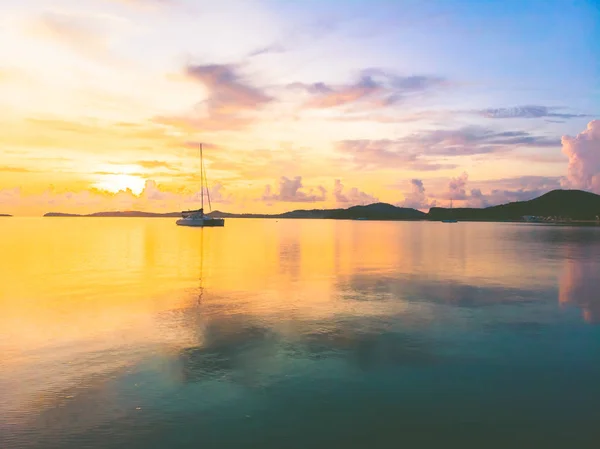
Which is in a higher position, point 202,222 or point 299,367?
point 202,222

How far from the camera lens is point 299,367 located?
14898 mm

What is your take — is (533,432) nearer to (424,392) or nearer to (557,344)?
(424,392)

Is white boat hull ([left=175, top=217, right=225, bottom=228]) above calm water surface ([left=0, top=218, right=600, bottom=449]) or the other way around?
above

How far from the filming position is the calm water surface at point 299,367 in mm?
10648

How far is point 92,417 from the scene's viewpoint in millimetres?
11211

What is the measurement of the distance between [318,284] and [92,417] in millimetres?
23429

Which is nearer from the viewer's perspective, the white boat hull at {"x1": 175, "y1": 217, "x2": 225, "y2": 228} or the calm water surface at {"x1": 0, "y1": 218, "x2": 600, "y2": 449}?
the calm water surface at {"x1": 0, "y1": 218, "x2": 600, "y2": 449}

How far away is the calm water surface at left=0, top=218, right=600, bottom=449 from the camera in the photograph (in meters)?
10.6

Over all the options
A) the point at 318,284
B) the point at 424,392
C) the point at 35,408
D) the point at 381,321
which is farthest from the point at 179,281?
the point at 424,392

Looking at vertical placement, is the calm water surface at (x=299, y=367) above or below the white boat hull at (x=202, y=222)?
below

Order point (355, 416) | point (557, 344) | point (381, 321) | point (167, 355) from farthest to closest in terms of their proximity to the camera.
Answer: point (381, 321) < point (557, 344) < point (167, 355) < point (355, 416)

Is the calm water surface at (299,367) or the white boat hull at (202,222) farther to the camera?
the white boat hull at (202,222)

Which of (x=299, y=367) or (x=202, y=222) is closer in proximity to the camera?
(x=299, y=367)

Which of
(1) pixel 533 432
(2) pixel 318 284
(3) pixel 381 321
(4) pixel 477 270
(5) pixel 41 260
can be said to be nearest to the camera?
(1) pixel 533 432
